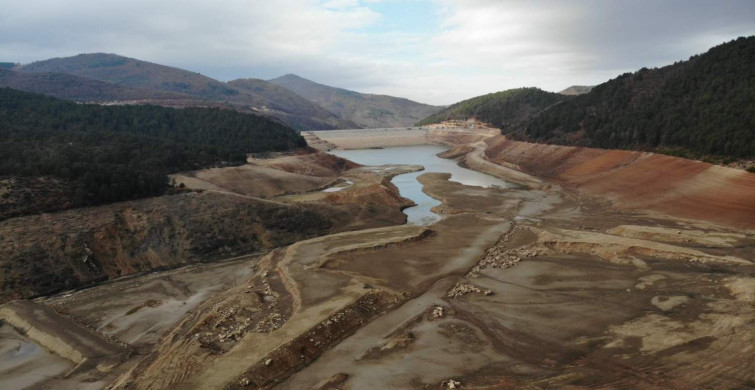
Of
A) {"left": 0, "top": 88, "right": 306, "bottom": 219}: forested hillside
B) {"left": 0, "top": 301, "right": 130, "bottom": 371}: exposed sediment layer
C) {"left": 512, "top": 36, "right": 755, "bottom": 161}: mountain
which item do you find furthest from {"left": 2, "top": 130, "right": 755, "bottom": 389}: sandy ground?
{"left": 512, "top": 36, "right": 755, "bottom": 161}: mountain

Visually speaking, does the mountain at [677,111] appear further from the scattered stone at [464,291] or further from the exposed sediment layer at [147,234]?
the scattered stone at [464,291]

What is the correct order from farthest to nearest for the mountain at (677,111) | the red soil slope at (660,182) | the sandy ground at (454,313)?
the mountain at (677,111) → the red soil slope at (660,182) → the sandy ground at (454,313)

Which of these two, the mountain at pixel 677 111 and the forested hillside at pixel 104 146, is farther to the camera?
the mountain at pixel 677 111

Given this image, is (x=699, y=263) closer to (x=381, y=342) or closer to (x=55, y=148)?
(x=381, y=342)

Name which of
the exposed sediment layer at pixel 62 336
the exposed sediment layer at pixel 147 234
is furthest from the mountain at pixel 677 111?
the exposed sediment layer at pixel 62 336

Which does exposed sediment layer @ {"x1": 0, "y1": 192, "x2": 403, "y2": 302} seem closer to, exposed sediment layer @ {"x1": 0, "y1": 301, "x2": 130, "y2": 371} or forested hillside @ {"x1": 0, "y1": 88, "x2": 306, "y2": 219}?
forested hillside @ {"x1": 0, "y1": 88, "x2": 306, "y2": 219}

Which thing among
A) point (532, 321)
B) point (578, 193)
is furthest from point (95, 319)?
point (578, 193)
